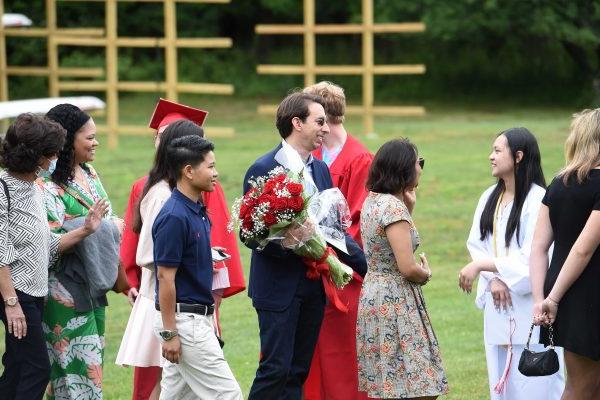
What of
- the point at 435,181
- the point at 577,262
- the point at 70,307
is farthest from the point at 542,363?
the point at 435,181

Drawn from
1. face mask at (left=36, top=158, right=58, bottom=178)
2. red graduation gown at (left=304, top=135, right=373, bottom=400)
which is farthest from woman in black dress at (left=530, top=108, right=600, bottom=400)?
face mask at (left=36, top=158, right=58, bottom=178)

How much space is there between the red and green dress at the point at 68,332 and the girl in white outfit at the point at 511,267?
6.99 feet

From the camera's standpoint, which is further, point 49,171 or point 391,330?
point 49,171

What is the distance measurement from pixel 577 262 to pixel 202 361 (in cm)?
195

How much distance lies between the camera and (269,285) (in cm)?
627

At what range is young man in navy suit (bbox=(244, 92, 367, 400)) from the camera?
6238mm

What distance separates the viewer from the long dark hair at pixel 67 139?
6531 mm

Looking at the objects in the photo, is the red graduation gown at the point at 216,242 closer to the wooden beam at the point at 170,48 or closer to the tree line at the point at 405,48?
the wooden beam at the point at 170,48

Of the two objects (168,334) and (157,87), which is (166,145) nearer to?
(168,334)

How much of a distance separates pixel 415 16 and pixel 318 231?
106 ft

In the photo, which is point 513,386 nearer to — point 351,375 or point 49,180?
point 351,375

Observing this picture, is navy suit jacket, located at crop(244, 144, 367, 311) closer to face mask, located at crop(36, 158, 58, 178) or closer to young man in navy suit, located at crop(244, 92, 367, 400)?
young man in navy suit, located at crop(244, 92, 367, 400)

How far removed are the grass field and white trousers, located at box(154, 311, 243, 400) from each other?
8.79 ft

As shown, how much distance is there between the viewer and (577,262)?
587cm
